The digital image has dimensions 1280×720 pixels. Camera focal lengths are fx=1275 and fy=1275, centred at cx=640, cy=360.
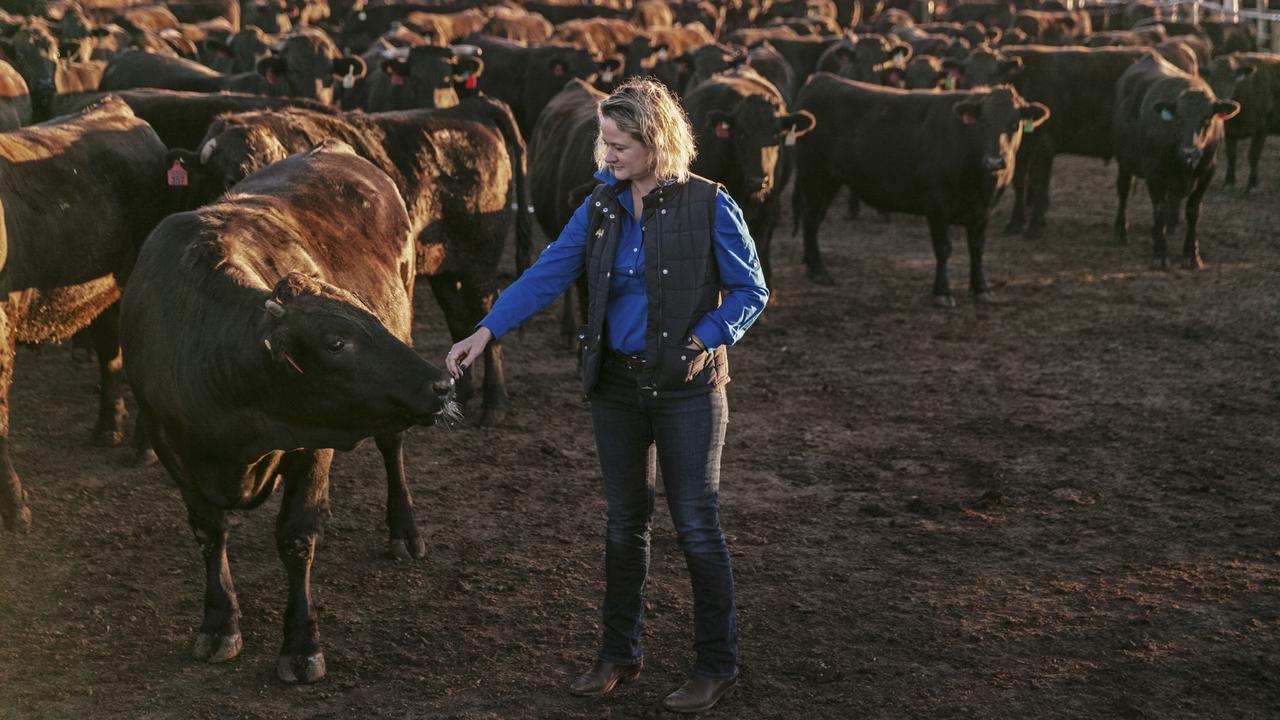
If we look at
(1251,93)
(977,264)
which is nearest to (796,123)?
(977,264)

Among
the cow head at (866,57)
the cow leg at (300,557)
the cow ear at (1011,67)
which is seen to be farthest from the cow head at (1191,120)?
the cow leg at (300,557)

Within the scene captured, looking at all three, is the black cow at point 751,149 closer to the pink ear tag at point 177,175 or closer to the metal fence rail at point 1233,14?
the pink ear tag at point 177,175

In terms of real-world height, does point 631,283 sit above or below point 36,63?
below

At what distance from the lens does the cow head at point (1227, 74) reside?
15.8 metres

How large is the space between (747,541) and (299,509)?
89.9 inches

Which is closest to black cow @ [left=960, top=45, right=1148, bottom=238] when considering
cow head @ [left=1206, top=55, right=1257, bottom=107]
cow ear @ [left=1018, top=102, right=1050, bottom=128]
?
cow head @ [left=1206, top=55, right=1257, bottom=107]

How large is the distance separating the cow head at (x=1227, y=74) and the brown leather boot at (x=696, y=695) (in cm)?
1395

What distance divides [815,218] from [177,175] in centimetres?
678

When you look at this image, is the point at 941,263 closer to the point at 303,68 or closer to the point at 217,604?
the point at 217,604

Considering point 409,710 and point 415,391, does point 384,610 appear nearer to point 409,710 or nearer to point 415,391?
point 409,710

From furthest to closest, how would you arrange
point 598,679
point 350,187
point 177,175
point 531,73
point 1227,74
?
point 531,73, point 1227,74, point 177,175, point 350,187, point 598,679

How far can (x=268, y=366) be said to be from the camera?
13.5ft

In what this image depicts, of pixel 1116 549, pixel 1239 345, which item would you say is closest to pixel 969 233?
pixel 1239 345

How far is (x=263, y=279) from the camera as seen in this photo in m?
4.64
